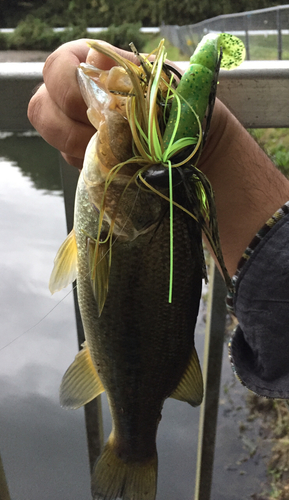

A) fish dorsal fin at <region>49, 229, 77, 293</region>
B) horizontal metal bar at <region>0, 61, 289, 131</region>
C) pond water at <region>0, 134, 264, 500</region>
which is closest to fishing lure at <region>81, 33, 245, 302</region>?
fish dorsal fin at <region>49, 229, 77, 293</region>

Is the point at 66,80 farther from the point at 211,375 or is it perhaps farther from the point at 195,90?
the point at 211,375

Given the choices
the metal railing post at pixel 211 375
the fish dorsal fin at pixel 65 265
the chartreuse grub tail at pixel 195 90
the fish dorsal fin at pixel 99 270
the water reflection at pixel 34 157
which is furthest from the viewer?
the water reflection at pixel 34 157

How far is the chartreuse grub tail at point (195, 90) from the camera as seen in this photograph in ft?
1.35

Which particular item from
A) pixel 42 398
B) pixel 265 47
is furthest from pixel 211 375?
pixel 265 47

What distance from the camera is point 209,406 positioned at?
1206mm

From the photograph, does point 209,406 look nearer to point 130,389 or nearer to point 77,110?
point 130,389

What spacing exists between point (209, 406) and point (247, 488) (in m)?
0.67

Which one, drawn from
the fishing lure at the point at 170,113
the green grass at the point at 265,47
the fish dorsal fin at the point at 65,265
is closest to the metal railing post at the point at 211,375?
the fish dorsal fin at the point at 65,265

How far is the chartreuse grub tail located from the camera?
0.41 metres

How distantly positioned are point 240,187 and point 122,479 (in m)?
0.59

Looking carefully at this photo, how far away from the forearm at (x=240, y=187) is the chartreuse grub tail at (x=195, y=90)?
22 centimetres

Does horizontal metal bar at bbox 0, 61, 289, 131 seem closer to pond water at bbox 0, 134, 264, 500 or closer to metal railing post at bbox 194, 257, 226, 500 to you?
metal railing post at bbox 194, 257, 226, 500

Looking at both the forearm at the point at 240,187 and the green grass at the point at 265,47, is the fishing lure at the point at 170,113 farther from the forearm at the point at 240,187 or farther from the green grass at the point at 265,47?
the green grass at the point at 265,47

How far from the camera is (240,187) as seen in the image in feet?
2.21
